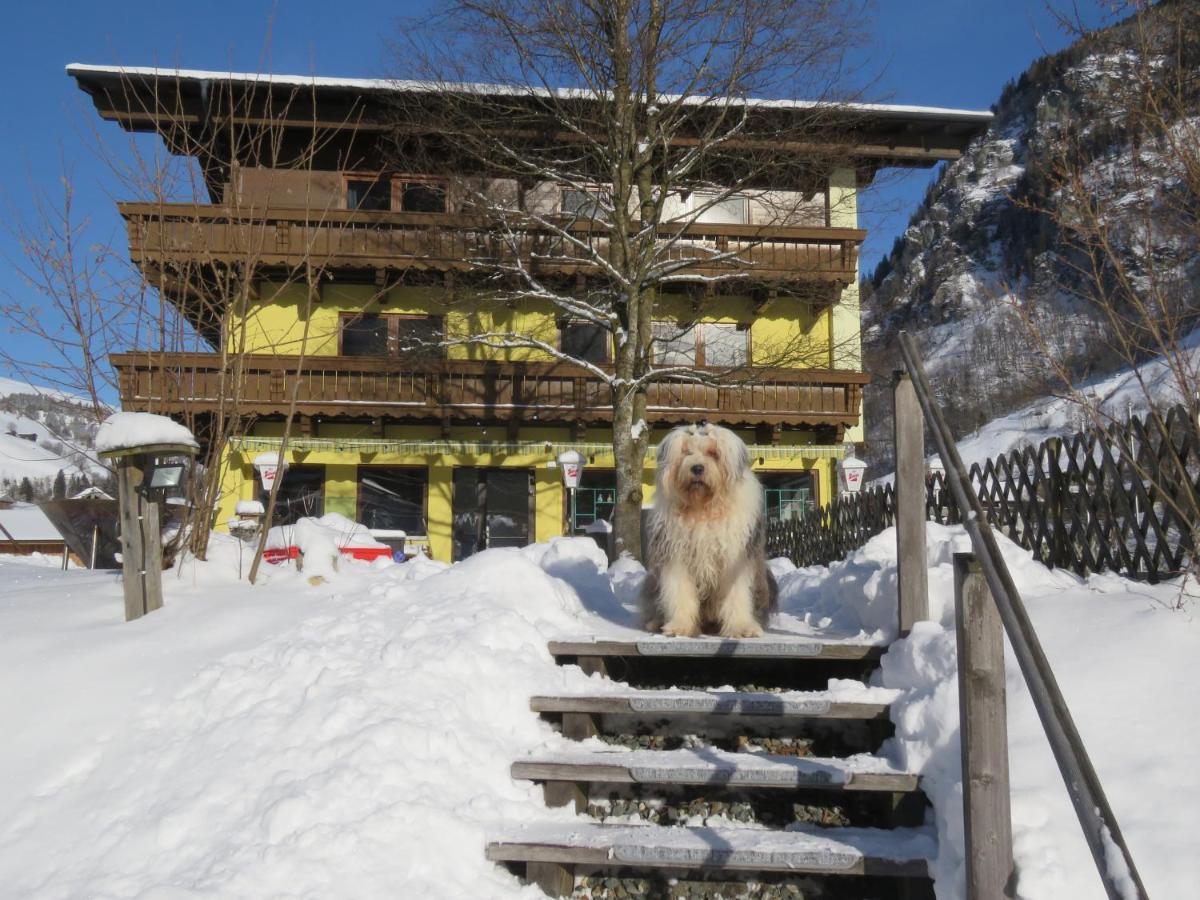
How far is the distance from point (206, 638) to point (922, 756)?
10.6 ft

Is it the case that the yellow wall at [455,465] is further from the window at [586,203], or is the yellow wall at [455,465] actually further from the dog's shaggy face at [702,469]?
the dog's shaggy face at [702,469]

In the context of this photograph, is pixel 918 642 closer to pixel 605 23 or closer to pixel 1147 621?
pixel 1147 621

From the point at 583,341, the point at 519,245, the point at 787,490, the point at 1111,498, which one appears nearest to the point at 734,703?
the point at 1111,498

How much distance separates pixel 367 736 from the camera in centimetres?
347

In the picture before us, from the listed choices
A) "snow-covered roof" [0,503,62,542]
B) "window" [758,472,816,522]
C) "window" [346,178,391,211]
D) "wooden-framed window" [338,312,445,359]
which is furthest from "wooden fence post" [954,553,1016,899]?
"snow-covered roof" [0,503,62,542]

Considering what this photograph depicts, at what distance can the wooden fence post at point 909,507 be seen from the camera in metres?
4.30

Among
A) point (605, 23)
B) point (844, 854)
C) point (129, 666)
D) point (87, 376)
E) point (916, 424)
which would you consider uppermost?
point (605, 23)

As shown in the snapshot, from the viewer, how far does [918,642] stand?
13.1 ft

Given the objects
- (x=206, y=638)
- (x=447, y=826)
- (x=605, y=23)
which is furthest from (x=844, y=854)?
(x=605, y=23)

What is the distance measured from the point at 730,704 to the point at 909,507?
4.42 ft

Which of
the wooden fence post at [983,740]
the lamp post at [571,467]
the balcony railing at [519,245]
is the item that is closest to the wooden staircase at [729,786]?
the wooden fence post at [983,740]

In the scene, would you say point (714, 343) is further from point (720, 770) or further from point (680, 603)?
point (720, 770)

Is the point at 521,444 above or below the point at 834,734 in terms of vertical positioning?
above

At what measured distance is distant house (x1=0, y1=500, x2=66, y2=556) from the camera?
17188 mm
